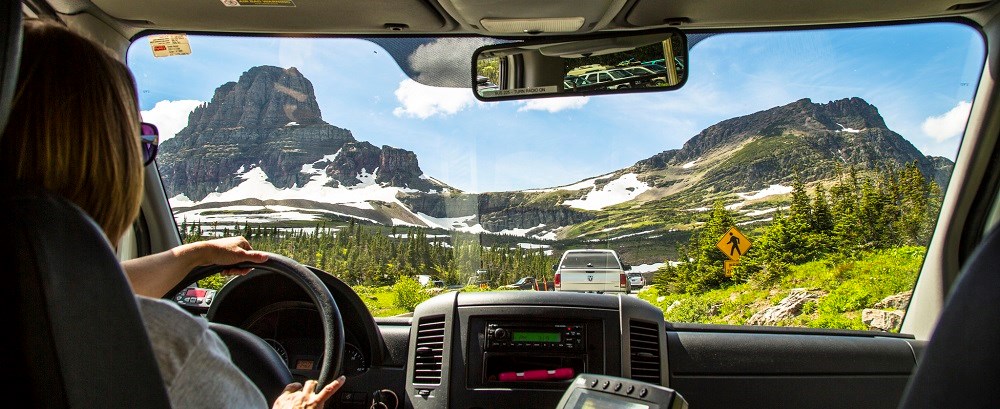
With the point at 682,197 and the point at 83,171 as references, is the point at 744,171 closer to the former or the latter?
the point at 682,197

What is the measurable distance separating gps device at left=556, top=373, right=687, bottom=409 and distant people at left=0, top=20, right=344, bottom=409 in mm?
1823

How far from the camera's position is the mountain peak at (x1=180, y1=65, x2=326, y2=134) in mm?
4852

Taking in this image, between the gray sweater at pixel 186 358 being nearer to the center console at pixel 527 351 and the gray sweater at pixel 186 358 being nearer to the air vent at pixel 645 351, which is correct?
the center console at pixel 527 351

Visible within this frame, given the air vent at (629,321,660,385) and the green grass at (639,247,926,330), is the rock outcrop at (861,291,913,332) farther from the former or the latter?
the air vent at (629,321,660,385)

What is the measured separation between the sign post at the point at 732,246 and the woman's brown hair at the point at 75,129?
3.56m

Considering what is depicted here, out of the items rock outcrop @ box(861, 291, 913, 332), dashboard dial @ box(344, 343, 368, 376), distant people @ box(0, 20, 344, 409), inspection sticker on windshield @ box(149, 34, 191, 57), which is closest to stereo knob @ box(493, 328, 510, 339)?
dashboard dial @ box(344, 343, 368, 376)

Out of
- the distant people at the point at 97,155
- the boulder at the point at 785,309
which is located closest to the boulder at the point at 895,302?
the boulder at the point at 785,309

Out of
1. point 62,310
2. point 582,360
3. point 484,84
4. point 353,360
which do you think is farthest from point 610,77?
point 62,310

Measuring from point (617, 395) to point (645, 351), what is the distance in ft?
2.39

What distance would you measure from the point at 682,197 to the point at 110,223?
3.91 metres

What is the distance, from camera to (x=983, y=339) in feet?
3.43

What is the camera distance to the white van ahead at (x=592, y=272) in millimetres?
4113

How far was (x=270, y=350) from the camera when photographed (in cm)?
238

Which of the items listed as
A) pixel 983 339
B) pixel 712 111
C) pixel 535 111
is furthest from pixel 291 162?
pixel 983 339
